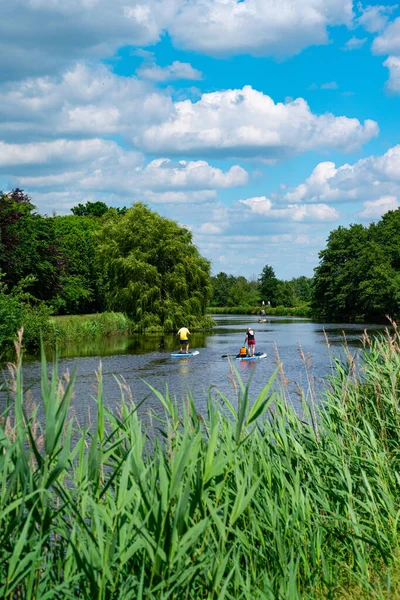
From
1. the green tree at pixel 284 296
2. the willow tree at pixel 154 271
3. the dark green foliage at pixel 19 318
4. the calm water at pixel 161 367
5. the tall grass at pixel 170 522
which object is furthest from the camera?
the green tree at pixel 284 296

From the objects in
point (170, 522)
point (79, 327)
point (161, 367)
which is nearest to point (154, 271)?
point (79, 327)

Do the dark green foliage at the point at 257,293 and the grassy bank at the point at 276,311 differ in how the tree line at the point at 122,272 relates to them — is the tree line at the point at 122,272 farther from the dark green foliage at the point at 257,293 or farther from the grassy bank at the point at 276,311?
the dark green foliage at the point at 257,293

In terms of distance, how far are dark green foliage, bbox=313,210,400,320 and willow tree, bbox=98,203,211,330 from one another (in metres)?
18.1

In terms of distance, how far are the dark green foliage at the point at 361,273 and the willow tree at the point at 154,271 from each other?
18.1 m

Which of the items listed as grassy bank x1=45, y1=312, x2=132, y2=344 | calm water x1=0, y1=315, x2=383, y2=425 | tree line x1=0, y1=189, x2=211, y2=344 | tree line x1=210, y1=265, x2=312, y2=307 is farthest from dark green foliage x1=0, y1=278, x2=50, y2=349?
tree line x1=210, y1=265, x2=312, y2=307

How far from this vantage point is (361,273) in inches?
2736

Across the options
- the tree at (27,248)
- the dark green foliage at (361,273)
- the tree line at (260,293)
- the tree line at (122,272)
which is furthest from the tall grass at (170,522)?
the tree line at (260,293)

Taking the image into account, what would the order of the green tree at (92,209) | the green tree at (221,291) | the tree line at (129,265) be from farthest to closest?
1. the green tree at (221,291)
2. the green tree at (92,209)
3. the tree line at (129,265)

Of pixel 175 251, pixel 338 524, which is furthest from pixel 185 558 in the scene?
pixel 175 251

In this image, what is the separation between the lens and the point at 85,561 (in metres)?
3.43

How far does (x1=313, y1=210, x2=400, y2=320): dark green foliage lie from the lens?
Result: 62.2 metres

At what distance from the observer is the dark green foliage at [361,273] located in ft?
204

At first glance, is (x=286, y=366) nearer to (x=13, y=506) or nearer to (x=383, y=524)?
(x=383, y=524)

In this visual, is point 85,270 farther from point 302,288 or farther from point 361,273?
point 302,288
